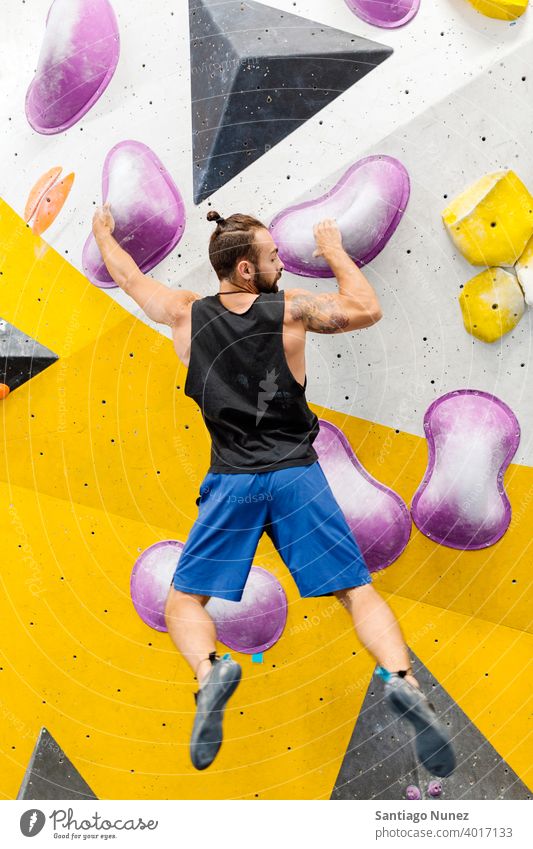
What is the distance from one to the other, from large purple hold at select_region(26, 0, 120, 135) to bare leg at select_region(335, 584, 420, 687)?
1728 mm

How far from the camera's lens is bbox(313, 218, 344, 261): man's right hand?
8.60ft

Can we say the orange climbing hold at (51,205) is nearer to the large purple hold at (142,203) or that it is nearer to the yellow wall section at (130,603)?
the yellow wall section at (130,603)

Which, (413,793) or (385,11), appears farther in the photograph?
(413,793)

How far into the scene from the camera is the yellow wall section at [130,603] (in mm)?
2967

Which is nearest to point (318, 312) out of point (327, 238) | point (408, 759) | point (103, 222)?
point (327, 238)

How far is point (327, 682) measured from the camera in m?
3.03

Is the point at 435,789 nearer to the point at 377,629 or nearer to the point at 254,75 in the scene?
the point at 377,629

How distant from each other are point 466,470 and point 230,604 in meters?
0.83

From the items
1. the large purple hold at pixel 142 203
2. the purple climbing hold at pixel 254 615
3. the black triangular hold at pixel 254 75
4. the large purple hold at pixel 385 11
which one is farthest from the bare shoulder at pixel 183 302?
the large purple hold at pixel 385 11

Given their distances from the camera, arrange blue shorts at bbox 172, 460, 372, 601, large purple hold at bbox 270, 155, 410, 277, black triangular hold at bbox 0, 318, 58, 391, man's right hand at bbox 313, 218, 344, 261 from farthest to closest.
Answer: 1. black triangular hold at bbox 0, 318, 58, 391
2. large purple hold at bbox 270, 155, 410, 277
3. man's right hand at bbox 313, 218, 344, 261
4. blue shorts at bbox 172, 460, 372, 601

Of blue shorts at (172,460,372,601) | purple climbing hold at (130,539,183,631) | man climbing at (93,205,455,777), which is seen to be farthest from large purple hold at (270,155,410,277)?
purple climbing hold at (130,539,183,631)

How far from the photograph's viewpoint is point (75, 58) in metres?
2.90

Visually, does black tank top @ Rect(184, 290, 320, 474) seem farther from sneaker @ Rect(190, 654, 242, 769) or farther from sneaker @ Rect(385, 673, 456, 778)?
sneaker @ Rect(385, 673, 456, 778)

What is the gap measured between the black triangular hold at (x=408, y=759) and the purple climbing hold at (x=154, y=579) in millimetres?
726
